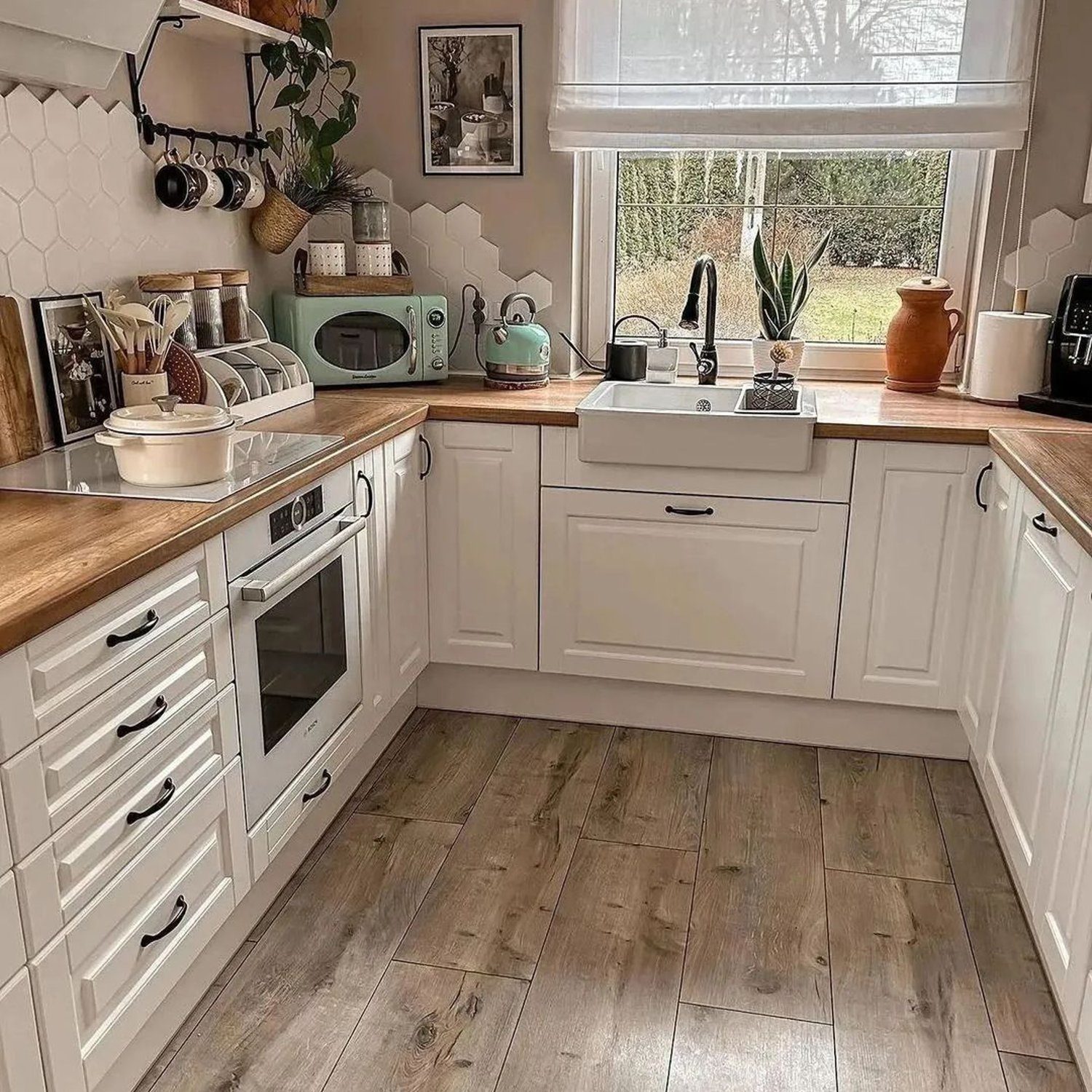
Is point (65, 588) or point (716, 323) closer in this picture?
point (65, 588)

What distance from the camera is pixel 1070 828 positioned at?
1.75m

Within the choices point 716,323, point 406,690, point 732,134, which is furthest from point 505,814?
point 732,134

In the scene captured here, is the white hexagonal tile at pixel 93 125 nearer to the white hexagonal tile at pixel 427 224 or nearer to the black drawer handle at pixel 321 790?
the white hexagonal tile at pixel 427 224

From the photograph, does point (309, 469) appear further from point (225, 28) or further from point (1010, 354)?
point (1010, 354)

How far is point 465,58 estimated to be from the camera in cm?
307

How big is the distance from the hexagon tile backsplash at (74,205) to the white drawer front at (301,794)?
86 cm

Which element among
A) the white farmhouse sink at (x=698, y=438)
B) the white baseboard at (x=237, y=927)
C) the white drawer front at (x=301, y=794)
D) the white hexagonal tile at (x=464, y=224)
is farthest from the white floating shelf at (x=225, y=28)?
the white baseboard at (x=237, y=927)

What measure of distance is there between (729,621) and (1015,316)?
1.06 m

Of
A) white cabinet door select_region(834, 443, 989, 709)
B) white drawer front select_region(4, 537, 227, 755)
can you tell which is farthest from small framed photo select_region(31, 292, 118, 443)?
white cabinet door select_region(834, 443, 989, 709)

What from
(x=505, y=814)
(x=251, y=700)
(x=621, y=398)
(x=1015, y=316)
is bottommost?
(x=505, y=814)

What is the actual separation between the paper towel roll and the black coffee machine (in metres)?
0.05

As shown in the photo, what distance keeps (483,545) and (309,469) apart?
862 millimetres

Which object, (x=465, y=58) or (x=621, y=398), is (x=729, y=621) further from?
(x=465, y=58)

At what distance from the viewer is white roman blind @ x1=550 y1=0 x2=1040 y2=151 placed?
2.81 metres
